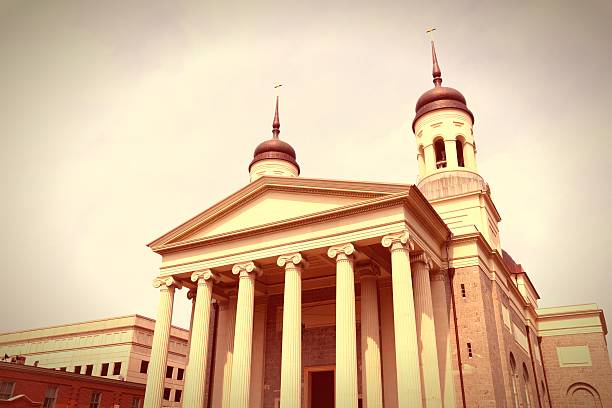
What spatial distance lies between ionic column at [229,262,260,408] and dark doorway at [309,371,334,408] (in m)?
5.22

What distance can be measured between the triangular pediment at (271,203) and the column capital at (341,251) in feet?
5.56

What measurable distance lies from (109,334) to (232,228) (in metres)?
29.4

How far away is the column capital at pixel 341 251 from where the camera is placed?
22047 millimetres

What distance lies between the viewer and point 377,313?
2412cm

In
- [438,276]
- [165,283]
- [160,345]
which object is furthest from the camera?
[165,283]

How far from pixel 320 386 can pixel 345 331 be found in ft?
24.6

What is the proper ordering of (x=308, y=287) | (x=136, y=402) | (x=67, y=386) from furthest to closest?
(x=136, y=402) → (x=67, y=386) → (x=308, y=287)

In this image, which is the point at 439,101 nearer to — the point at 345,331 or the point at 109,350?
the point at 345,331

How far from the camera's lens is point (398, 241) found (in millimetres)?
21172

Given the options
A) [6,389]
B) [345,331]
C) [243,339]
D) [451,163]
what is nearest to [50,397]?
[6,389]

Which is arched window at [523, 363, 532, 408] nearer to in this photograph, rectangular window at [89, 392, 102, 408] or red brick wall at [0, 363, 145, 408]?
red brick wall at [0, 363, 145, 408]

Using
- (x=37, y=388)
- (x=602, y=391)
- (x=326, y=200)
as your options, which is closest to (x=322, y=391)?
(x=326, y=200)

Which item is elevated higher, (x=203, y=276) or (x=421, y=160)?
(x=421, y=160)

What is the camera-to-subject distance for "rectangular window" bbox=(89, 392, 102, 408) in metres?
35.3
